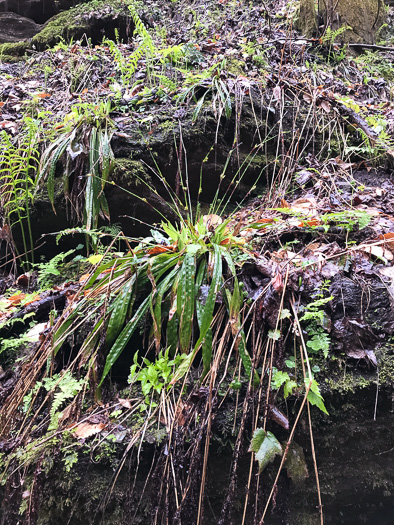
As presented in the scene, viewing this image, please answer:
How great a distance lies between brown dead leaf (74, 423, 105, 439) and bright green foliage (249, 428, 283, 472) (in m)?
0.69

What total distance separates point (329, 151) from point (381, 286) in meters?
1.86

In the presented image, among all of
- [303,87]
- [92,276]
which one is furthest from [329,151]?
[92,276]

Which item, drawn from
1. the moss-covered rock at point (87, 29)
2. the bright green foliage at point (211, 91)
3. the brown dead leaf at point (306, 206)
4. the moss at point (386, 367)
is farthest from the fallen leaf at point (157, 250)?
the moss-covered rock at point (87, 29)

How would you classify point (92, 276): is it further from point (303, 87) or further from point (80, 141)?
point (303, 87)

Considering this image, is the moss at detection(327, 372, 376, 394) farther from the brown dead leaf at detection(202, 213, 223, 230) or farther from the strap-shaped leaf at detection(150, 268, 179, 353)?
the brown dead leaf at detection(202, 213, 223, 230)

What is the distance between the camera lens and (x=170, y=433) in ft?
4.45

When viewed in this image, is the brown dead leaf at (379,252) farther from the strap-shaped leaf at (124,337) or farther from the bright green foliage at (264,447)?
the strap-shaped leaf at (124,337)

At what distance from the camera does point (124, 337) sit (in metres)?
1.70

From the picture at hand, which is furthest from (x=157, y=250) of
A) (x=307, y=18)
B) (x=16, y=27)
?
(x=16, y=27)

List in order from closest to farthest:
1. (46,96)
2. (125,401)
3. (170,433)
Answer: (170,433) → (125,401) → (46,96)

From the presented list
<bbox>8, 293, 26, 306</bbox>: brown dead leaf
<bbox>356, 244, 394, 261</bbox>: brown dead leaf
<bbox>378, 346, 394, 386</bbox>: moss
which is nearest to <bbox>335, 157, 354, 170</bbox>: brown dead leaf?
<bbox>356, 244, 394, 261</bbox>: brown dead leaf

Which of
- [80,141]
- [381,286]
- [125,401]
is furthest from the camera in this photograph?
[80,141]

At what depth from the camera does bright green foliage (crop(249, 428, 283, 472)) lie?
1.25 m

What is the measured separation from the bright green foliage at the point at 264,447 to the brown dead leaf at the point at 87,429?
0.69 m
